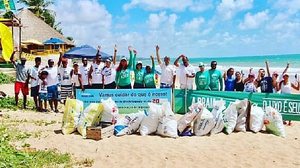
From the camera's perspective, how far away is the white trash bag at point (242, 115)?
9.11m

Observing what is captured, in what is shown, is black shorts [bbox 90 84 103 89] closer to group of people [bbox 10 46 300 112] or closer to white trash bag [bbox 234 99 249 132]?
group of people [bbox 10 46 300 112]

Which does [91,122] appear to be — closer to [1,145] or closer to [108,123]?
[108,123]

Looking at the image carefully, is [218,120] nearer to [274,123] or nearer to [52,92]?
[274,123]

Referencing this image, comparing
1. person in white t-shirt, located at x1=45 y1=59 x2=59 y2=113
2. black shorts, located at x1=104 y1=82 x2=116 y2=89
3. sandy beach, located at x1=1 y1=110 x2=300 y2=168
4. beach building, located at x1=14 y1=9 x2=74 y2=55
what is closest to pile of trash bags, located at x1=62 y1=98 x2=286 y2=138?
sandy beach, located at x1=1 y1=110 x2=300 y2=168

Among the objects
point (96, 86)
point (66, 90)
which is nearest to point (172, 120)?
point (96, 86)

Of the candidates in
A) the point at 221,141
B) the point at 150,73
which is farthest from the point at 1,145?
the point at 150,73

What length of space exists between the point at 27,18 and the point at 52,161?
40.9 m

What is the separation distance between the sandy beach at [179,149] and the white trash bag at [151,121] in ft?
0.61

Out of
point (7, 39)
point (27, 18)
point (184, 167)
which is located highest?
point (27, 18)

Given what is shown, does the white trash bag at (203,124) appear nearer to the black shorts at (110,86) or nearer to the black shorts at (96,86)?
the black shorts at (110,86)

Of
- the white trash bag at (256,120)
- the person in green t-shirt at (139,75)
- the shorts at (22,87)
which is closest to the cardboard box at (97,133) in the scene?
the person in green t-shirt at (139,75)

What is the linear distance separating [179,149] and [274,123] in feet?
8.30

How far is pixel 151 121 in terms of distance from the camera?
8.77m

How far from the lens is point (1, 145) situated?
6.71 meters
